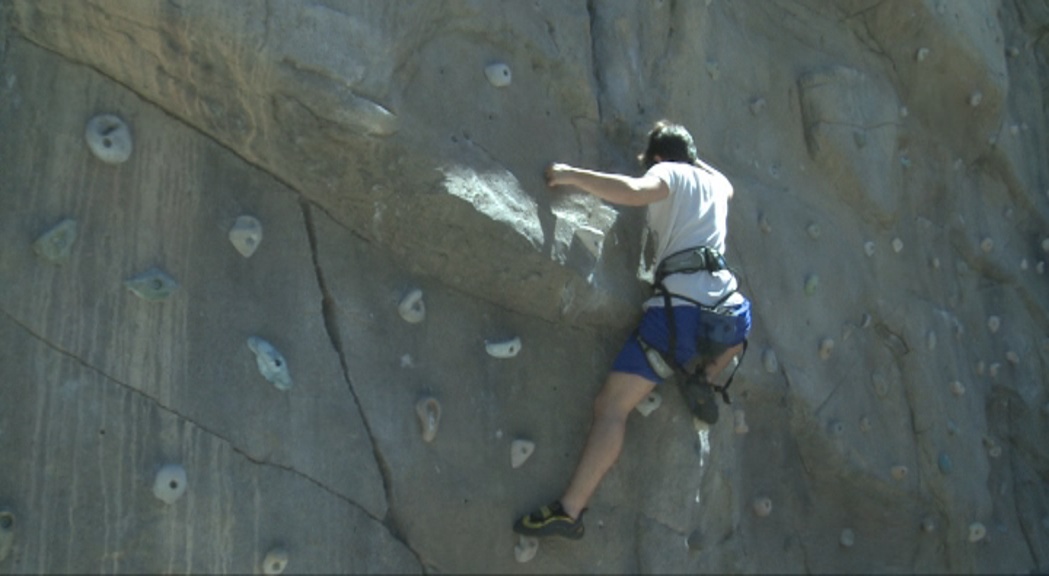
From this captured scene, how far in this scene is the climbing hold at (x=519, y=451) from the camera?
3680 millimetres

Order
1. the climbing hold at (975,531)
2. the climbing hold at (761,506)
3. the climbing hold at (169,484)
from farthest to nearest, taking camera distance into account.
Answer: the climbing hold at (975,531), the climbing hold at (761,506), the climbing hold at (169,484)

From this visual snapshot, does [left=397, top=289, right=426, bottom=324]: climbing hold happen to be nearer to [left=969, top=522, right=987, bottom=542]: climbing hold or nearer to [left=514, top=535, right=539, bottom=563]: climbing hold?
[left=514, top=535, right=539, bottom=563]: climbing hold

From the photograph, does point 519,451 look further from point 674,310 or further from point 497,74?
point 497,74

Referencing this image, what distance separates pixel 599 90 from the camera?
13.5 feet

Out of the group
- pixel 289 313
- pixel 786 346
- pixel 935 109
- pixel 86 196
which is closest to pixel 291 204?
pixel 289 313

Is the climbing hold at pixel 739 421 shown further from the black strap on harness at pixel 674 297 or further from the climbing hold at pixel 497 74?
the climbing hold at pixel 497 74

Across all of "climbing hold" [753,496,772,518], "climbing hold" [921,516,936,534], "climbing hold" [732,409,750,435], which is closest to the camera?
"climbing hold" [732,409,750,435]

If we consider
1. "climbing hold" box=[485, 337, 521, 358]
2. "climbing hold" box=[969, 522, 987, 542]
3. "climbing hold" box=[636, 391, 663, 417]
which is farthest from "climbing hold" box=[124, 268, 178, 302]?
"climbing hold" box=[969, 522, 987, 542]

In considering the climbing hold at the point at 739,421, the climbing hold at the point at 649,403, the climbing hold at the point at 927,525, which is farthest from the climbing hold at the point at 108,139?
the climbing hold at the point at 927,525

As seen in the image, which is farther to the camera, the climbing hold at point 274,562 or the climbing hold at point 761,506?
the climbing hold at point 761,506

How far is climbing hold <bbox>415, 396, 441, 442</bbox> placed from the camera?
353cm

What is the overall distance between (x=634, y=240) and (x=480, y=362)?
2.43 ft

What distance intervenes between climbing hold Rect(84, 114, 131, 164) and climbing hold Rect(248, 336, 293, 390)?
63 cm

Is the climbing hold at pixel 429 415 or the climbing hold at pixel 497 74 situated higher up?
the climbing hold at pixel 497 74
